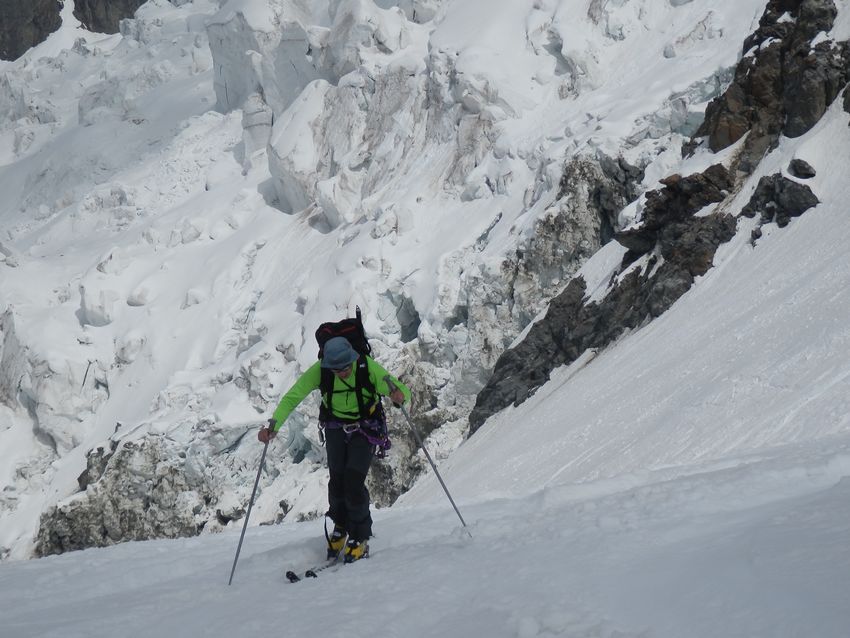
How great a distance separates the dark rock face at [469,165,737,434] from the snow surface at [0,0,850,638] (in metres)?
0.70

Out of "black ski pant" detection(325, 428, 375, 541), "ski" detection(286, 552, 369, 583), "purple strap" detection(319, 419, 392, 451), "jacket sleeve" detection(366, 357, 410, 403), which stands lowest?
"ski" detection(286, 552, 369, 583)

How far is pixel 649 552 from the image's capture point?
4656 millimetres

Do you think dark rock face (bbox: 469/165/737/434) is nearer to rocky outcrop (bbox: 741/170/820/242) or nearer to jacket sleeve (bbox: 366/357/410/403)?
rocky outcrop (bbox: 741/170/820/242)

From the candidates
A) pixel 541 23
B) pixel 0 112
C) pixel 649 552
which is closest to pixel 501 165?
pixel 541 23

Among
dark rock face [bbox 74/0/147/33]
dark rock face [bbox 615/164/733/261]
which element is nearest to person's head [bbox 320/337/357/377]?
dark rock face [bbox 615/164/733/261]

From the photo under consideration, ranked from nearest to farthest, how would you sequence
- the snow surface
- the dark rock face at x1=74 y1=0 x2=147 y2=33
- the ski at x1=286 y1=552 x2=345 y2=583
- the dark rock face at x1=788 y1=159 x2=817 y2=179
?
the snow surface < the ski at x1=286 y1=552 x2=345 y2=583 < the dark rock face at x1=788 y1=159 x2=817 y2=179 < the dark rock face at x1=74 y1=0 x2=147 y2=33

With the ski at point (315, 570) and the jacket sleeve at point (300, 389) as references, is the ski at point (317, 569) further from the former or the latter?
the jacket sleeve at point (300, 389)

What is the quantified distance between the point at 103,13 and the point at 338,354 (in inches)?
3506

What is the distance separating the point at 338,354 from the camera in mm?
6527

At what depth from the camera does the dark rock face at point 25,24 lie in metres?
86.2

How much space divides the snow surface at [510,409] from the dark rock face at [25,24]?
97.6 feet

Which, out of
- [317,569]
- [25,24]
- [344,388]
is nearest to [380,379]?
[344,388]

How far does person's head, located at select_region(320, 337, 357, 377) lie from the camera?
654 cm

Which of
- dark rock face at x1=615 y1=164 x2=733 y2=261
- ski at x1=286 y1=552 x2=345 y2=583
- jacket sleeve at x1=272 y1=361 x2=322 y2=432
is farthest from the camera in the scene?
dark rock face at x1=615 y1=164 x2=733 y2=261
